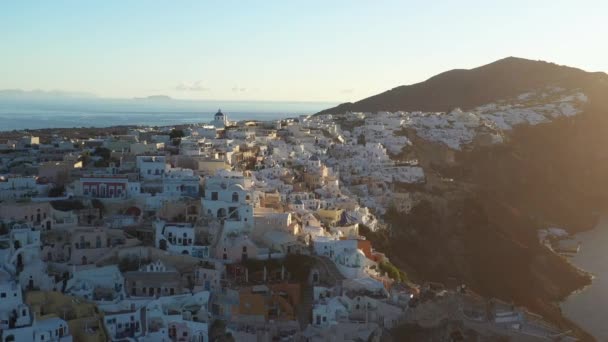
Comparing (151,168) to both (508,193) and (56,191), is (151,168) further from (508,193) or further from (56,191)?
(508,193)

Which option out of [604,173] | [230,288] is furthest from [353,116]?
[230,288]

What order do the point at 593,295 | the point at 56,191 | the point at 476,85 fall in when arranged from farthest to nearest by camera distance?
the point at 476,85
the point at 593,295
the point at 56,191

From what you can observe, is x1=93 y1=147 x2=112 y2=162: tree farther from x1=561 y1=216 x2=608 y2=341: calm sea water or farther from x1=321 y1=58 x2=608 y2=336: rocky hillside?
x1=561 y1=216 x2=608 y2=341: calm sea water

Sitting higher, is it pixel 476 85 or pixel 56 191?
pixel 476 85

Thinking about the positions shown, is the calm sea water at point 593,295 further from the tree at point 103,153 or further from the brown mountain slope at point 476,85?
the brown mountain slope at point 476,85

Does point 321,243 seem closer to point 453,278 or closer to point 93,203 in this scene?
point 93,203

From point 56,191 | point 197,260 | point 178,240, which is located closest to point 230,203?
point 178,240
